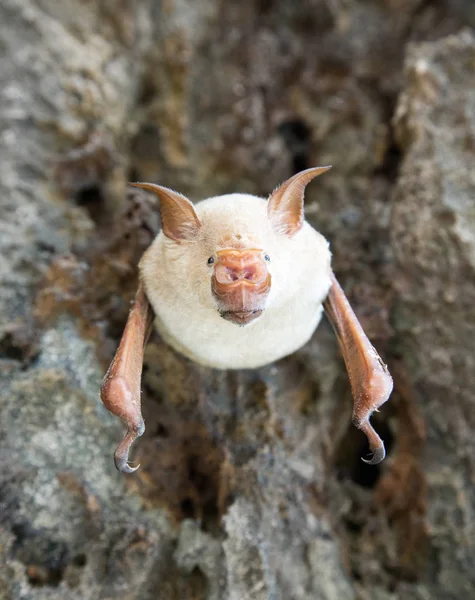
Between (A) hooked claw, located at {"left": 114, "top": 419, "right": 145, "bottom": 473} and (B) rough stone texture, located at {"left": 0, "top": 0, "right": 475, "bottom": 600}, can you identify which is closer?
(A) hooked claw, located at {"left": 114, "top": 419, "right": 145, "bottom": 473}

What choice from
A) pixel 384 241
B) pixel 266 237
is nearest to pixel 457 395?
pixel 384 241

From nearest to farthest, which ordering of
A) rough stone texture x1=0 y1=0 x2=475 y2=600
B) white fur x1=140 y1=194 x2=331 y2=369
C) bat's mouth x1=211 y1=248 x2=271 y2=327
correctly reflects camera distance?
bat's mouth x1=211 y1=248 x2=271 y2=327 → white fur x1=140 y1=194 x2=331 y2=369 → rough stone texture x1=0 y1=0 x2=475 y2=600

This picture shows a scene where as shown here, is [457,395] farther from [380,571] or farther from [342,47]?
[342,47]

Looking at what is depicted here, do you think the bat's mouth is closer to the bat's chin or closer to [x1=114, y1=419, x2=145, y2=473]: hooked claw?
the bat's chin

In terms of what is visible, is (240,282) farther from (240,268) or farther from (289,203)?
(289,203)

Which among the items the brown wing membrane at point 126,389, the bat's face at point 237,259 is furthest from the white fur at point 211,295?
the brown wing membrane at point 126,389

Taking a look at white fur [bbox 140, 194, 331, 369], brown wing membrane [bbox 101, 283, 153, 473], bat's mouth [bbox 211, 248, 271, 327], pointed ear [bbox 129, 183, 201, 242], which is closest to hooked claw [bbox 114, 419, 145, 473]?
brown wing membrane [bbox 101, 283, 153, 473]
